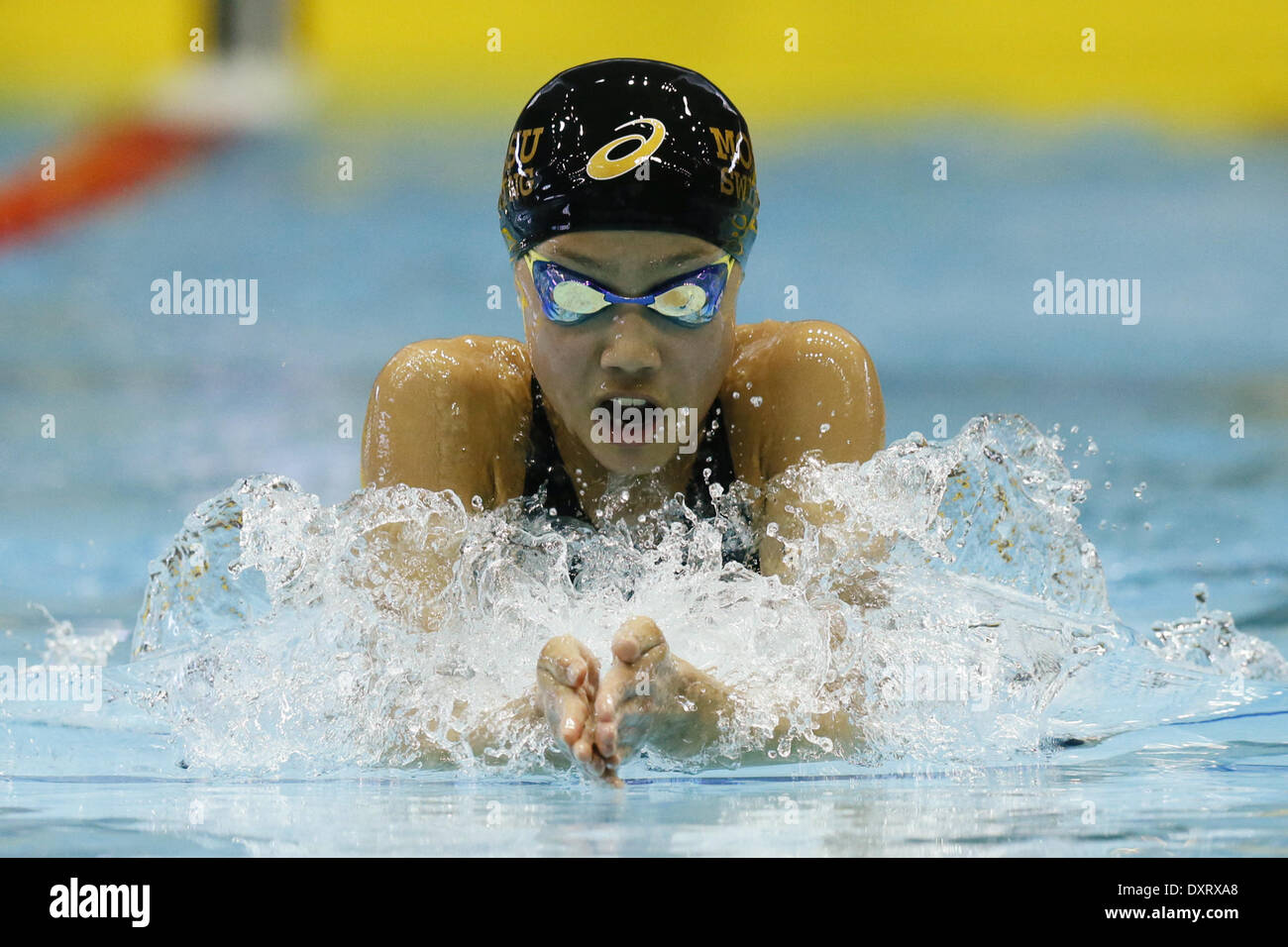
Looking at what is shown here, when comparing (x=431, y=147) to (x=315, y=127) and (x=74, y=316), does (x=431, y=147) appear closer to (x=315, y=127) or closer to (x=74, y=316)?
(x=315, y=127)

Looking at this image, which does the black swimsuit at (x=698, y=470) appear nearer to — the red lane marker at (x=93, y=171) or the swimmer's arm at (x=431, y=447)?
the swimmer's arm at (x=431, y=447)

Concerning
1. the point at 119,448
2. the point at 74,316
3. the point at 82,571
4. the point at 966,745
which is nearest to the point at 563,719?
the point at 966,745

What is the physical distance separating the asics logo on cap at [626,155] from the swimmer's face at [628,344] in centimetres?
9

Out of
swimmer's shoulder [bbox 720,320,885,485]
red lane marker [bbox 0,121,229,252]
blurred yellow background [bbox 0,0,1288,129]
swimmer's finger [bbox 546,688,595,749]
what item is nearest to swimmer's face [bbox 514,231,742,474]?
swimmer's shoulder [bbox 720,320,885,485]

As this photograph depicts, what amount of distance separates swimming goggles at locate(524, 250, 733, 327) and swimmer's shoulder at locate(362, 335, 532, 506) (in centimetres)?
22

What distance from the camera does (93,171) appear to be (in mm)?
5918

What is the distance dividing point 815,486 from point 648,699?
27.7 inches

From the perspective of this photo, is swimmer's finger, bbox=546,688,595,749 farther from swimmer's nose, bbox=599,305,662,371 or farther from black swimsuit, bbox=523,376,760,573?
black swimsuit, bbox=523,376,760,573

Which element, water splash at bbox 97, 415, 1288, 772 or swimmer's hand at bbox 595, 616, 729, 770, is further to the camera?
water splash at bbox 97, 415, 1288, 772

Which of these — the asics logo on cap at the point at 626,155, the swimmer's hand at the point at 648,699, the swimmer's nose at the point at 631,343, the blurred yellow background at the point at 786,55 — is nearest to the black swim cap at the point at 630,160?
the asics logo on cap at the point at 626,155

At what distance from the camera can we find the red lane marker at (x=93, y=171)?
5734mm

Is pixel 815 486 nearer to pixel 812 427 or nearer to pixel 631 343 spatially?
pixel 812 427

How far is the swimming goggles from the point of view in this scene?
6.52ft

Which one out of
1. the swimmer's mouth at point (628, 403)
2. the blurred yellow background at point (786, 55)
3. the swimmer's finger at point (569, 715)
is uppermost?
the blurred yellow background at point (786, 55)
